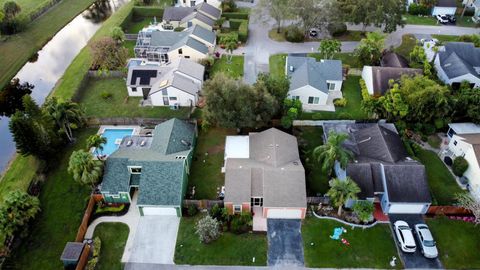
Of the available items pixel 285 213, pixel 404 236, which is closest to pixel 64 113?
pixel 285 213

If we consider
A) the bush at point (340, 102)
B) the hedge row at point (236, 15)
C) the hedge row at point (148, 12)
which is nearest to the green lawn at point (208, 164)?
the bush at point (340, 102)

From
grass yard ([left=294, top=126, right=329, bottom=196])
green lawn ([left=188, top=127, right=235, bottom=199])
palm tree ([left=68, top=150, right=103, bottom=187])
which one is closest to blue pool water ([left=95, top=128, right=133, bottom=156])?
palm tree ([left=68, top=150, right=103, bottom=187])

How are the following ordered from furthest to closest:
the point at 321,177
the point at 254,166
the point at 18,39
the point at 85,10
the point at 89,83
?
1. the point at 85,10
2. the point at 18,39
3. the point at 89,83
4. the point at 321,177
5. the point at 254,166

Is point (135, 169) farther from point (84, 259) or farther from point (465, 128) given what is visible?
point (465, 128)

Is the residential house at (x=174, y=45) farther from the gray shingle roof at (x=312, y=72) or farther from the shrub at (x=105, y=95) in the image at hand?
the gray shingle roof at (x=312, y=72)

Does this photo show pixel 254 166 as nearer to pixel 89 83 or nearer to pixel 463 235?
pixel 463 235

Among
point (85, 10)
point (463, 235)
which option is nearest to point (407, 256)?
point (463, 235)
